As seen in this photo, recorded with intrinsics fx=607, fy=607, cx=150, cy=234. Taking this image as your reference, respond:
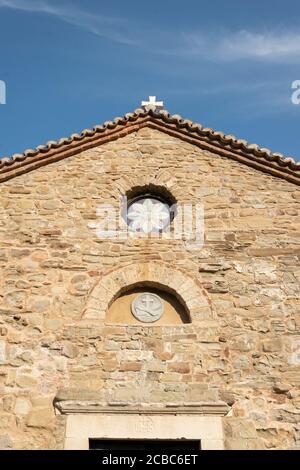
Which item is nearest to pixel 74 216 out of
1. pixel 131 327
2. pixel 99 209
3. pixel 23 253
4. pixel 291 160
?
pixel 99 209

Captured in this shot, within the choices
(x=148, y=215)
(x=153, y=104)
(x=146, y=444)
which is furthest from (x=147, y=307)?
(x=153, y=104)

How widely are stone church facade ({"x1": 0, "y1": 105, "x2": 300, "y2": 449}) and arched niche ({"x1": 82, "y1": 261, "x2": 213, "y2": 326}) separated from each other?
19 mm

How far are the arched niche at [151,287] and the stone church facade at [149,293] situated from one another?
0.02 metres

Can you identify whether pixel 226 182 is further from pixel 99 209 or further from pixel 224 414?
pixel 224 414

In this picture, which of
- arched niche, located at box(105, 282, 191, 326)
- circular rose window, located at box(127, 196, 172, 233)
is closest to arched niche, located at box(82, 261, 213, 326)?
arched niche, located at box(105, 282, 191, 326)

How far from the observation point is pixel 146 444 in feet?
22.3

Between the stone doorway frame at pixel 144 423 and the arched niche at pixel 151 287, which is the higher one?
the arched niche at pixel 151 287

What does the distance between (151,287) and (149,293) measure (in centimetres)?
8

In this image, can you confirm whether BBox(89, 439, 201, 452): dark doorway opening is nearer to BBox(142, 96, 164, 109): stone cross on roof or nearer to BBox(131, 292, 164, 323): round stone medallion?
BBox(131, 292, 164, 323): round stone medallion

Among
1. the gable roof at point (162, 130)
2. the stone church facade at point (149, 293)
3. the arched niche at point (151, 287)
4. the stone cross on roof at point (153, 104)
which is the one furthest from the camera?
the stone cross on roof at point (153, 104)

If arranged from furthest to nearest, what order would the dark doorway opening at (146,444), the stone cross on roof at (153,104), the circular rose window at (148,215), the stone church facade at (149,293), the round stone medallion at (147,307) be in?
the stone cross on roof at (153,104) → the circular rose window at (148,215) → the round stone medallion at (147,307) → the stone church facade at (149,293) → the dark doorway opening at (146,444)

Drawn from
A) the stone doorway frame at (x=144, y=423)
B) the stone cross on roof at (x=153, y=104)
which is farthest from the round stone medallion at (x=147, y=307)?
the stone cross on roof at (x=153, y=104)

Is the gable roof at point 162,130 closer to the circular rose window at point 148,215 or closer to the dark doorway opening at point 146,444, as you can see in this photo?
the circular rose window at point 148,215

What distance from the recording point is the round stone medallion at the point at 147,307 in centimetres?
786
